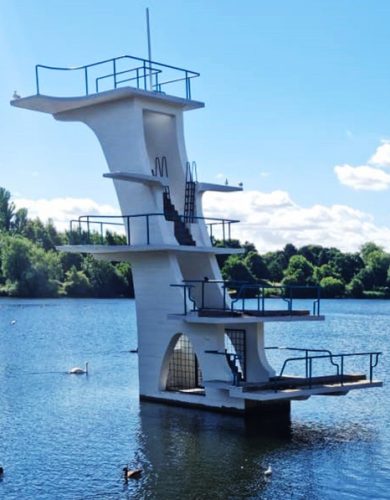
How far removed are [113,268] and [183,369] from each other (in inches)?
3285

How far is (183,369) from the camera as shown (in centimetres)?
2789

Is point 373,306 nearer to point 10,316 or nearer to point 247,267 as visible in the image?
point 247,267

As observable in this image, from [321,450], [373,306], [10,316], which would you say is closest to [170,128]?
[321,450]

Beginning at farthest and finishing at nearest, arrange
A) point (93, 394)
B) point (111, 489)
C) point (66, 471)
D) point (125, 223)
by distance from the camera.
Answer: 1. point (93, 394)
2. point (125, 223)
3. point (66, 471)
4. point (111, 489)

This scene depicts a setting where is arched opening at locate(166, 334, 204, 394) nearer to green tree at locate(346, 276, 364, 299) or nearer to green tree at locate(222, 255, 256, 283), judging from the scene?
green tree at locate(222, 255, 256, 283)

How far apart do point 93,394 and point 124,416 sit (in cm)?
Answer: 499

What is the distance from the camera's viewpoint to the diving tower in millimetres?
25047

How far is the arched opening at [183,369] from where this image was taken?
90.7 ft

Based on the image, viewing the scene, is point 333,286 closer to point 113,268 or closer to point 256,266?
point 256,266

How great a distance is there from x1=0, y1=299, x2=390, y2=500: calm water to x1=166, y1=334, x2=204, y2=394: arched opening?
140 centimetres

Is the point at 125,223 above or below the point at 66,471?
above

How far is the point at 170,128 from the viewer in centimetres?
2866

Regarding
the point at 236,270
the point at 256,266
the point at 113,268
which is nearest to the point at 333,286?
the point at 256,266

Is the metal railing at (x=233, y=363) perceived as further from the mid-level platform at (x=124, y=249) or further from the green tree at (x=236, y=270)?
the green tree at (x=236, y=270)
